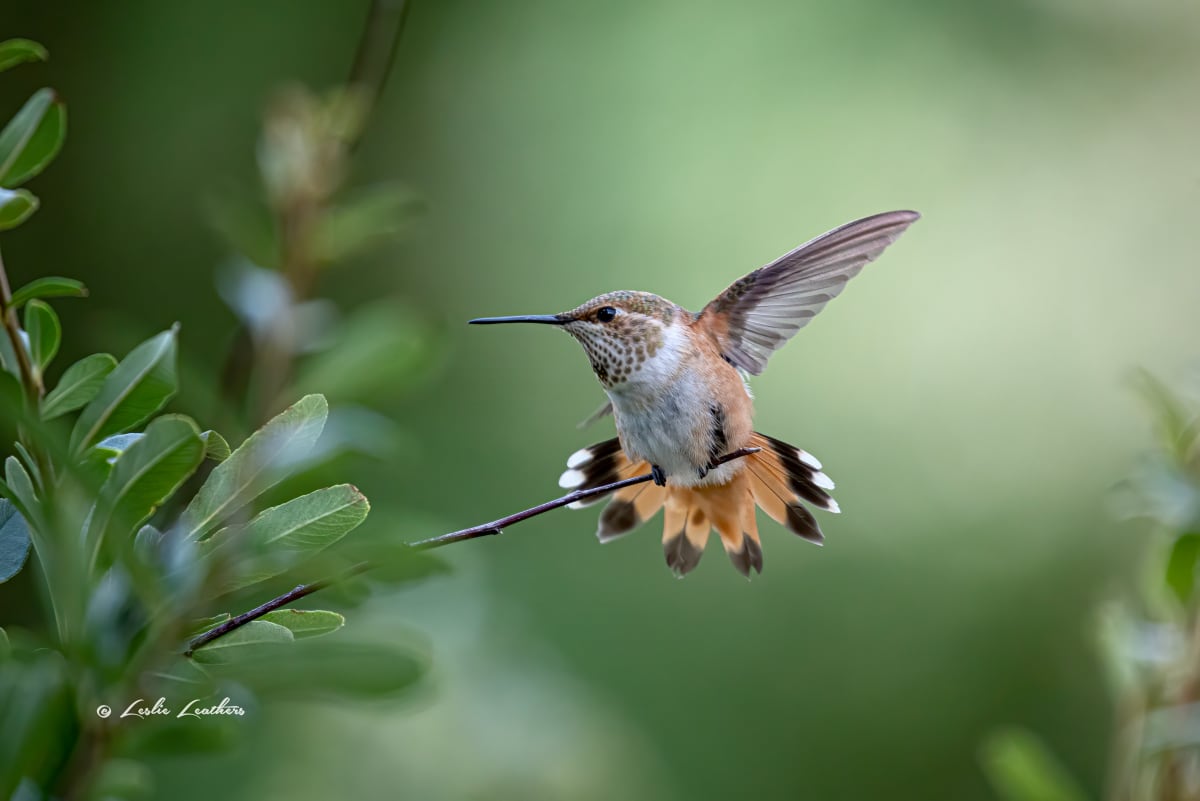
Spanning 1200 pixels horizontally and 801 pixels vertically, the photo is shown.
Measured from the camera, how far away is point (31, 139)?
0.84m

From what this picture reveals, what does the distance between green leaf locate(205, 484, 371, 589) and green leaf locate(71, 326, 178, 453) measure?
108mm

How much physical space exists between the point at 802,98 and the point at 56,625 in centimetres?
502

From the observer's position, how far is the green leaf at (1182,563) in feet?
4.27

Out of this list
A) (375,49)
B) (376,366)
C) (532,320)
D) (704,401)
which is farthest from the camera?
(704,401)

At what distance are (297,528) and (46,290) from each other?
0.29 metres

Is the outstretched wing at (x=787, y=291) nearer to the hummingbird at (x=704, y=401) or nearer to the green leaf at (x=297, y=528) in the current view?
the hummingbird at (x=704, y=401)

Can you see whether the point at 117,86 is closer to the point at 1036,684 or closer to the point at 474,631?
the point at 474,631

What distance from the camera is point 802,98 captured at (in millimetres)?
5258

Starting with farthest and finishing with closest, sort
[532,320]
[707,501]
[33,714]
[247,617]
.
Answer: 1. [707,501]
2. [532,320]
3. [247,617]
4. [33,714]

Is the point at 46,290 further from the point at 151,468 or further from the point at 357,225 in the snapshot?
the point at 357,225

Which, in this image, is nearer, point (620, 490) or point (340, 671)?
point (340, 671)

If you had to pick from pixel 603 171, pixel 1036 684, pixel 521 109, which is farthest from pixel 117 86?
pixel 1036 684

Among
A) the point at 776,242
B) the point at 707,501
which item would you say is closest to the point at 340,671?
the point at 707,501

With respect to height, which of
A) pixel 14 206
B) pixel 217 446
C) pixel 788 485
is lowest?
pixel 788 485
